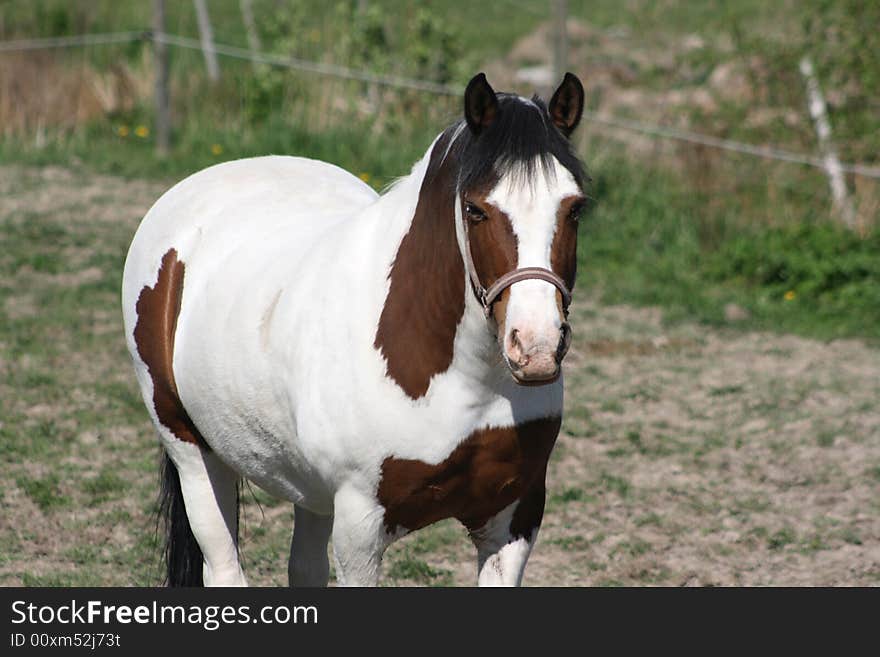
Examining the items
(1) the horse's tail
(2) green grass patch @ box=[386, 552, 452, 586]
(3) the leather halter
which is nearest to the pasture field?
(2) green grass patch @ box=[386, 552, 452, 586]

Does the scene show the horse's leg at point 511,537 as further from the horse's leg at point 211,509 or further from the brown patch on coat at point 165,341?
the brown patch on coat at point 165,341

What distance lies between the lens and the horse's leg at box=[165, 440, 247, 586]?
152 inches

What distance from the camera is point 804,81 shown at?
28.2 feet

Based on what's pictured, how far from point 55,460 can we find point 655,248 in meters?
4.56

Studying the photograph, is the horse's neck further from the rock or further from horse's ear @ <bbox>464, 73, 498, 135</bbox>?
the rock

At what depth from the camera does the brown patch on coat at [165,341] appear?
387cm

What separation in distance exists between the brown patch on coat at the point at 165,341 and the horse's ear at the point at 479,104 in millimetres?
1379

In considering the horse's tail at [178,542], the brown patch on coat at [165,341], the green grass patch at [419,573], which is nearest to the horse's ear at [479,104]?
the brown patch on coat at [165,341]

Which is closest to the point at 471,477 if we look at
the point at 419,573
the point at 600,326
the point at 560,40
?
the point at 419,573

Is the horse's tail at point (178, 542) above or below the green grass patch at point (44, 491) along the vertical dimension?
above
